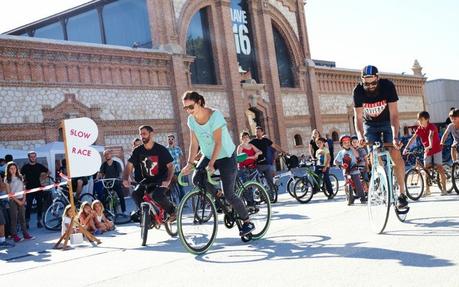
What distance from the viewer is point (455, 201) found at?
8906 millimetres

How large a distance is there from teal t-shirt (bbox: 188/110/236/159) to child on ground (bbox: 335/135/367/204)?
4.70m

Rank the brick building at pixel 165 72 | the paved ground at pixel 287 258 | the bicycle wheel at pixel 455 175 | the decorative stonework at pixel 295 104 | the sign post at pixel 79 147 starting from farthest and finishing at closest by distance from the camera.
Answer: the decorative stonework at pixel 295 104
the brick building at pixel 165 72
the bicycle wheel at pixel 455 175
the sign post at pixel 79 147
the paved ground at pixel 287 258

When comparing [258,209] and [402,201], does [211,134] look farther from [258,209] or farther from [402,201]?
[402,201]

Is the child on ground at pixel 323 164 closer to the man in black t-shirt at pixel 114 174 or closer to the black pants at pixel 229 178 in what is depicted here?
the man in black t-shirt at pixel 114 174

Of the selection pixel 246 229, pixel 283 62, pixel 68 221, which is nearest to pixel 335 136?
pixel 283 62

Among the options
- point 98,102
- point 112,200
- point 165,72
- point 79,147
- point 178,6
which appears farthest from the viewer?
point 178,6

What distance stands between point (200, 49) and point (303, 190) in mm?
17701

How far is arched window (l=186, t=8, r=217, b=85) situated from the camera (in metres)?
28.2

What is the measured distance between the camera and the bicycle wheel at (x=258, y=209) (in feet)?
23.4

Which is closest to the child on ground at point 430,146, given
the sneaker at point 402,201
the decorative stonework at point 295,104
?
the sneaker at point 402,201

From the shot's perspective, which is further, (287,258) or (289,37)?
(289,37)

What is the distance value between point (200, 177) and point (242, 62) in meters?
25.3

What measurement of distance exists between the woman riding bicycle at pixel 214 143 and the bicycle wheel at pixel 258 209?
1.49 ft

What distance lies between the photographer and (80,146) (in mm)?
9633
